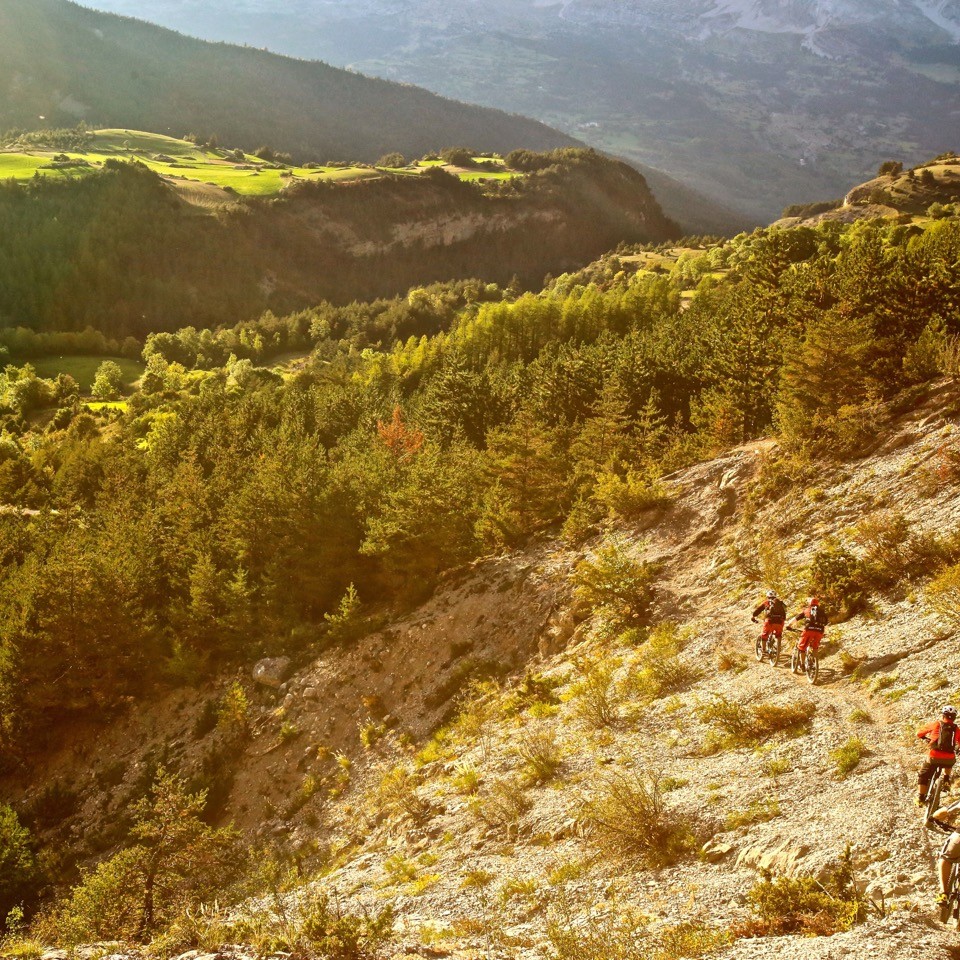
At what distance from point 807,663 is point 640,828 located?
6571mm

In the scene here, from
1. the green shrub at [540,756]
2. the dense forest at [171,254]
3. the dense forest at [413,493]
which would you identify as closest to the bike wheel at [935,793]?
the green shrub at [540,756]

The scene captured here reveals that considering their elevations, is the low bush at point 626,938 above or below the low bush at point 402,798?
above

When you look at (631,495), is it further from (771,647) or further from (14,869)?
(14,869)

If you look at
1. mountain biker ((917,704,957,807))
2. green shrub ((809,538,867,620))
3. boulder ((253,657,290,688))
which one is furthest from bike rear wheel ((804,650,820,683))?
boulder ((253,657,290,688))

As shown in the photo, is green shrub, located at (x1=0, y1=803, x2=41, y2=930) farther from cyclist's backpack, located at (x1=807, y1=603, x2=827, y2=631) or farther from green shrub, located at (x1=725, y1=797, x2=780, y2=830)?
cyclist's backpack, located at (x1=807, y1=603, x2=827, y2=631)

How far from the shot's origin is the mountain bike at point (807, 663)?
17188 millimetres

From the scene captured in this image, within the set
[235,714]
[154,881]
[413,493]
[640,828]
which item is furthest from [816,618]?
[235,714]

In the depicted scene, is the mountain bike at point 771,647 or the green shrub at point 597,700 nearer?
the mountain bike at point 771,647

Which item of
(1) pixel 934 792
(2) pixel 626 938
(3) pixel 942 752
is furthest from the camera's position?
(3) pixel 942 752

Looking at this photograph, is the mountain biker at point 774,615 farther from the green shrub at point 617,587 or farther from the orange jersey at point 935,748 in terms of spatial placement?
the green shrub at point 617,587

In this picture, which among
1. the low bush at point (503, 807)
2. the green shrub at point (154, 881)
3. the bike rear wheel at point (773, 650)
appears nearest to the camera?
the low bush at point (503, 807)

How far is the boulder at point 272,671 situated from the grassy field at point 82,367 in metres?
98.3

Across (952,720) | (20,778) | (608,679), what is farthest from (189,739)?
(952,720)

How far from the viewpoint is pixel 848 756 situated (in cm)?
1381
